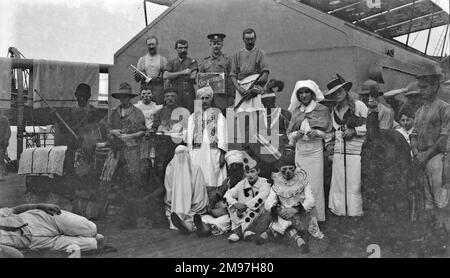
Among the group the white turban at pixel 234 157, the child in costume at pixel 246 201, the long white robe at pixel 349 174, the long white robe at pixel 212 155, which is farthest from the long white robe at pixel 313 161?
the long white robe at pixel 212 155

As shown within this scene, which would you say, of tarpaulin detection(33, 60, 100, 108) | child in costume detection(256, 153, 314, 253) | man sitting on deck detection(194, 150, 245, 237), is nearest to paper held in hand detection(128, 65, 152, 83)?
tarpaulin detection(33, 60, 100, 108)

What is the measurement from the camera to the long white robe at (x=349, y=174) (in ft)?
14.8

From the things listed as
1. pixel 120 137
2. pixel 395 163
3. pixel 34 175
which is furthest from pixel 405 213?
pixel 34 175

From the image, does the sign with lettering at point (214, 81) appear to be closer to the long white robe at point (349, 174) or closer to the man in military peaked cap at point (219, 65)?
the man in military peaked cap at point (219, 65)

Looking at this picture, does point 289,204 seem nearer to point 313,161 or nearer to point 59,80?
point 313,161

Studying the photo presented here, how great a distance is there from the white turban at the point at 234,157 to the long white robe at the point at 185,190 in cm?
39

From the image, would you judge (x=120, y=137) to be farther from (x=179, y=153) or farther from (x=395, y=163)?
(x=395, y=163)

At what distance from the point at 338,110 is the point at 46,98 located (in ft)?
11.5

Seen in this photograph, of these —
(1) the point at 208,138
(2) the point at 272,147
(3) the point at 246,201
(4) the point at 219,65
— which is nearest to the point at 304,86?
(2) the point at 272,147

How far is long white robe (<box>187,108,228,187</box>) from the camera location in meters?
5.01

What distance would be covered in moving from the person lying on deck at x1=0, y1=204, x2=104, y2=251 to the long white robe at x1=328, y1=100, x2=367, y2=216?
8.05ft

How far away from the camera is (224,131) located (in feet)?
16.6

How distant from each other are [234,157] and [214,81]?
1.00 meters

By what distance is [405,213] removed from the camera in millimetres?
4352
